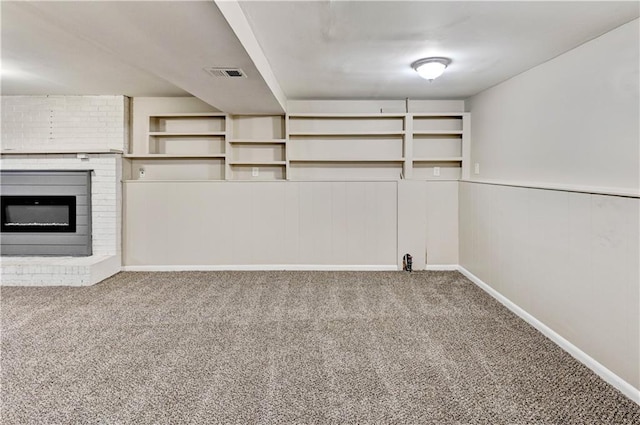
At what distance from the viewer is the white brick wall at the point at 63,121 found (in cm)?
472

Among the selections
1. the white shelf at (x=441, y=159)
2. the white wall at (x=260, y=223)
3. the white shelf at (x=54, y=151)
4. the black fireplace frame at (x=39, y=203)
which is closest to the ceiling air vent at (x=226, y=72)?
the white wall at (x=260, y=223)

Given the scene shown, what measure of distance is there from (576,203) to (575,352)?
975 millimetres

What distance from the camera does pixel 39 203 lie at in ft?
15.5

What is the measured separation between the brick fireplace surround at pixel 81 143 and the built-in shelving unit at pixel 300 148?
→ 0.98 ft

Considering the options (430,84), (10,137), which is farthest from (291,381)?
(10,137)

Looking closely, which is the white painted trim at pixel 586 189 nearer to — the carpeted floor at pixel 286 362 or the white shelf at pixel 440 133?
the carpeted floor at pixel 286 362

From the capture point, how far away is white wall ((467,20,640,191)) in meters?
2.35

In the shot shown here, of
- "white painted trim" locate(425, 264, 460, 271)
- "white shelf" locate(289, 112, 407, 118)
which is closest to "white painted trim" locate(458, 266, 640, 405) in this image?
"white painted trim" locate(425, 264, 460, 271)

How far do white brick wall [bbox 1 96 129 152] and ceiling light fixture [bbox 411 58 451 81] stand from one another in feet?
11.9

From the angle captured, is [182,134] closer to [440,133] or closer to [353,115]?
[353,115]

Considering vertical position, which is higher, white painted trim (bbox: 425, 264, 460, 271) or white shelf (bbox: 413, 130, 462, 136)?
white shelf (bbox: 413, 130, 462, 136)

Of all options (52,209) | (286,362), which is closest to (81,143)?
(52,209)

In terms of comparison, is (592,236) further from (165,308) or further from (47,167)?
(47,167)

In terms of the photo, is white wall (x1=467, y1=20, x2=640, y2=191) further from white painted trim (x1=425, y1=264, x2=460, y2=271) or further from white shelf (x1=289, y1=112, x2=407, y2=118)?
white painted trim (x1=425, y1=264, x2=460, y2=271)
